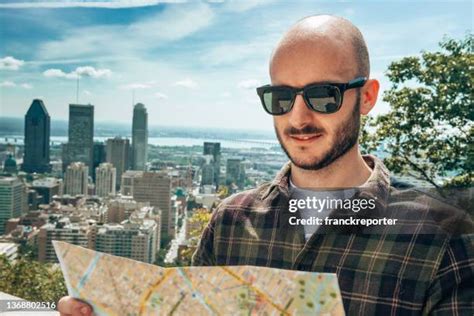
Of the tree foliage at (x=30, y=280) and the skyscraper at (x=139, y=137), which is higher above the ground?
the skyscraper at (x=139, y=137)

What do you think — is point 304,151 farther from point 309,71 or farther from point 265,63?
point 265,63

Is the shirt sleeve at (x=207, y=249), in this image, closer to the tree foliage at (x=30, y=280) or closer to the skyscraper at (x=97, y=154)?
the tree foliage at (x=30, y=280)

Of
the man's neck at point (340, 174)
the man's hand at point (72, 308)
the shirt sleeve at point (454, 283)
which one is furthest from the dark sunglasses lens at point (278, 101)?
the man's hand at point (72, 308)

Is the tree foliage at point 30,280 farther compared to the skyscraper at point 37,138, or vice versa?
the skyscraper at point 37,138

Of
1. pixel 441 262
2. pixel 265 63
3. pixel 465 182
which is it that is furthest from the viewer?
pixel 465 182

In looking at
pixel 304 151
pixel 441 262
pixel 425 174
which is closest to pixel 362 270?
pixel 441 262

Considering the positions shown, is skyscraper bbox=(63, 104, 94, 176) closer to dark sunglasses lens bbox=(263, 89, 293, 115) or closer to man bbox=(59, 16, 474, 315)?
man bbox=(59, 16, 474, 315)

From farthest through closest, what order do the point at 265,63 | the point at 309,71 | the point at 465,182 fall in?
the point at 465,182 < the point at 265,63 < the point at 309,71
